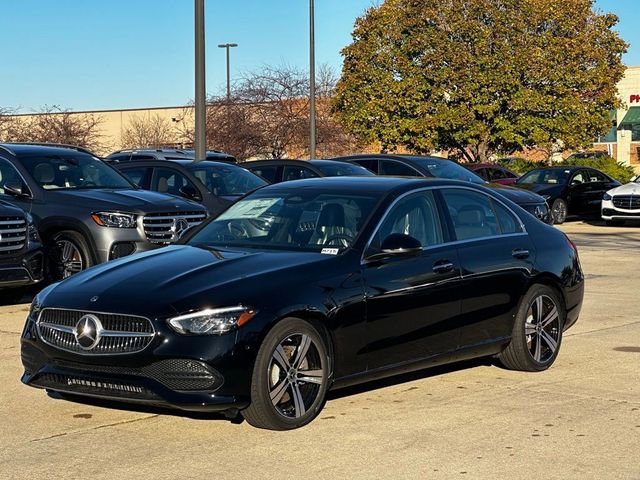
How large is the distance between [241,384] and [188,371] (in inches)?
11.9

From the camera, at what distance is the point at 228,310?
657 cm

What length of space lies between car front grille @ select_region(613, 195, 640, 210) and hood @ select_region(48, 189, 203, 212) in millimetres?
15424

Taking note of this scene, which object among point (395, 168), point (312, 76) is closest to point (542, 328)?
point (395, 168)

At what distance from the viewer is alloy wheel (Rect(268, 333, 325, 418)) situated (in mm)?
6738

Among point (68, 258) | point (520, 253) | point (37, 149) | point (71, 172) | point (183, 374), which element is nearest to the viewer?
point (183, 374)

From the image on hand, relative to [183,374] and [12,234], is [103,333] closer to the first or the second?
[183,374]

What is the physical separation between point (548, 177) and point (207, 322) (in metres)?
24.1

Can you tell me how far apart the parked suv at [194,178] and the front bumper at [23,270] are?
4.42 m

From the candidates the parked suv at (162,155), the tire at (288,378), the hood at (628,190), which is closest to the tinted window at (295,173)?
the parked suv at (162,155)

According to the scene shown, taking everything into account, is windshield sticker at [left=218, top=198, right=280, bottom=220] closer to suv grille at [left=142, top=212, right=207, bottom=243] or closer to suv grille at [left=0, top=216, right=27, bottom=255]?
suv grille at [left=0, top=216, right=27, bottom=255]

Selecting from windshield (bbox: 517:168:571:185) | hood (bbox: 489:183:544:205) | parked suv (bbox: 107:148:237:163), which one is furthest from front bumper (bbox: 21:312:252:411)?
windshield (bbox: 517:168:571:185)

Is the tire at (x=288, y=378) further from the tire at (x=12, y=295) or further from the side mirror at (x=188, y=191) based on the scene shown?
the side mirror at (x=188, y=191)

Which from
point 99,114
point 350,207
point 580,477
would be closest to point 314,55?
point 350,207

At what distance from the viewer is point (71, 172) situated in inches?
574
